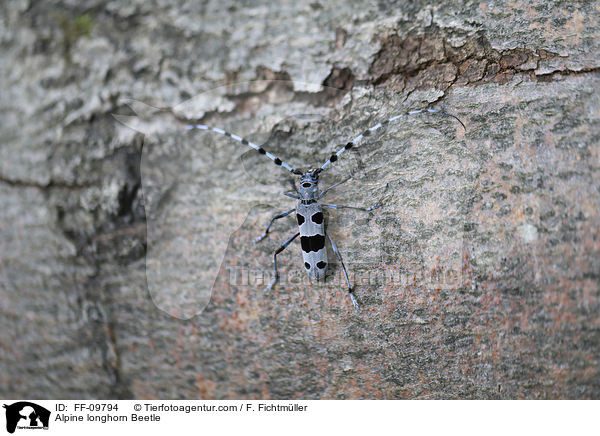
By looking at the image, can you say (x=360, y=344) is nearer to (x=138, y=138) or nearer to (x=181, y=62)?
(x=138, y=138)

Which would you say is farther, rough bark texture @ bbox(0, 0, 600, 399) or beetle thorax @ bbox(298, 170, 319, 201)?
beetle thorax @ bbox(298, 170, 319, 201)

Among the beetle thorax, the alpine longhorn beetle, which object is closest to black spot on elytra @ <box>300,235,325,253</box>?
the alpine longhorn beetle
